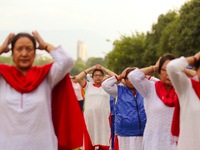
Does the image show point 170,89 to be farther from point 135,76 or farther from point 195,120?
point 195,120

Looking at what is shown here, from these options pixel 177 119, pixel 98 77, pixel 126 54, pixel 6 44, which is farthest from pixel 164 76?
pixel 126 54

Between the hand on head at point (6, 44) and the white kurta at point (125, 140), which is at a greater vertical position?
the hand on head at point (6, 44)

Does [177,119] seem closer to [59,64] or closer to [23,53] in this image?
[59,64]

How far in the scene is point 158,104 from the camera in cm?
479

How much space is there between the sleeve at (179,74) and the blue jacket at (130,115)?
2644 mm

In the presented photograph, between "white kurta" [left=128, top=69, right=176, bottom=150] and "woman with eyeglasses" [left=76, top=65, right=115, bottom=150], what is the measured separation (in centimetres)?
409

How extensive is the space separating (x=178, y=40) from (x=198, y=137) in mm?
20505

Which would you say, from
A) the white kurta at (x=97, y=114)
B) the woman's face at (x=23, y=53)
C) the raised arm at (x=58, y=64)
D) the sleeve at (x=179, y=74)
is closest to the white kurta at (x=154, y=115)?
the sleeve at (x=179, y=74)

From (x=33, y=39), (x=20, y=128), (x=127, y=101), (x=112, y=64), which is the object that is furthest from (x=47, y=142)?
(x=112, y=64)

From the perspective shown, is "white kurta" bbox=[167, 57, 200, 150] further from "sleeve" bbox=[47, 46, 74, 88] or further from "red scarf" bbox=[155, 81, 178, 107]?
"red scarf" bbox=[155, 81, 178, 107]

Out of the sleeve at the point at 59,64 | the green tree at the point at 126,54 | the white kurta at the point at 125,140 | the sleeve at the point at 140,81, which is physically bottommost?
the white kurta at the point at 125,140

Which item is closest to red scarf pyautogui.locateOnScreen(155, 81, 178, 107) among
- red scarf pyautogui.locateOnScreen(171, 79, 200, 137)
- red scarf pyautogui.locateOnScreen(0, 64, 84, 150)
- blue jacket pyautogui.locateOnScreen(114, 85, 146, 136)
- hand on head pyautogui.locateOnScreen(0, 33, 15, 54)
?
red scarf pyautogui.locateOnScreen(171, 79, 200, 137)

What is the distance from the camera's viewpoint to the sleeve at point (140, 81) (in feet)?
15.7

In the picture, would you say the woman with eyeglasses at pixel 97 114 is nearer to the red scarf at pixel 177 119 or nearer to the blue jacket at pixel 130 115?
the blue jacket at pixel 130 115
